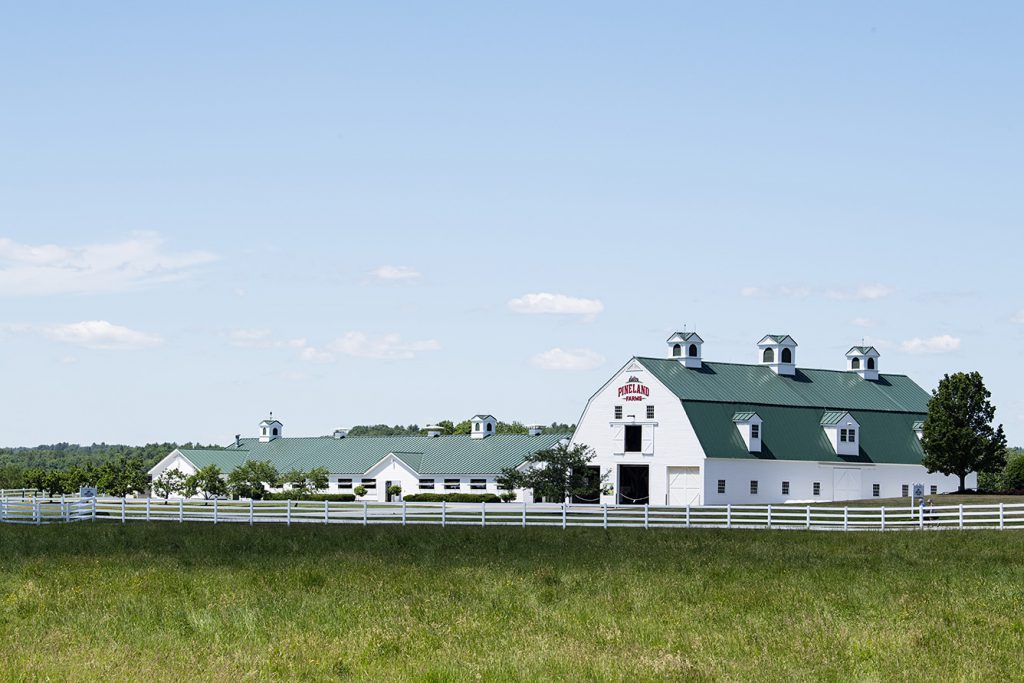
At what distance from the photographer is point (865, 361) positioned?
3669 inches

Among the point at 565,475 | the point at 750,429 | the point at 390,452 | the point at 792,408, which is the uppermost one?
the point at 792,408

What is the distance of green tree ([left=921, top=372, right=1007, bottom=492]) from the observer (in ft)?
268

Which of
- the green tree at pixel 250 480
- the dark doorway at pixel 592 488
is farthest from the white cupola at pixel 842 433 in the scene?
the green tree at pixel 250 480

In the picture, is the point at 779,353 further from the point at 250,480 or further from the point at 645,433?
the point at 250,480

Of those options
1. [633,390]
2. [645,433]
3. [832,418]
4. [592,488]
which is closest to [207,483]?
[592,488]

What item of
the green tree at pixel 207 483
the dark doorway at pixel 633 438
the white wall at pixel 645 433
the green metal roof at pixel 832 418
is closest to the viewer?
the white wall at pixel 645 433

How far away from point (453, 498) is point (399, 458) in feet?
29.8

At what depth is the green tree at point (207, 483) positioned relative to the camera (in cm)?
9944

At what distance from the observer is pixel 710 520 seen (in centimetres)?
5256

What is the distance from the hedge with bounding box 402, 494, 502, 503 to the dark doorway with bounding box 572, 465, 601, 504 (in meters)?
12.9

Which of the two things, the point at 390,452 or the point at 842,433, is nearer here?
the point at 842,433

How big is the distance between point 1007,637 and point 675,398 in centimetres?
6112

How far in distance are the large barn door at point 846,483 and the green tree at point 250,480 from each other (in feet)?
141

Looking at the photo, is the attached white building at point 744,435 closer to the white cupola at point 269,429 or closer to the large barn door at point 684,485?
the large barn door at point 684,485
